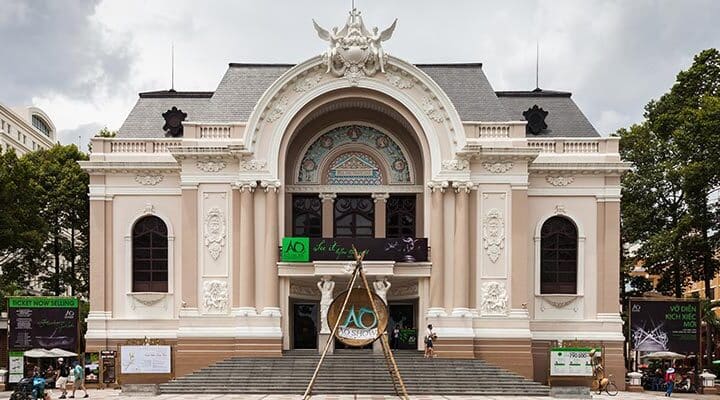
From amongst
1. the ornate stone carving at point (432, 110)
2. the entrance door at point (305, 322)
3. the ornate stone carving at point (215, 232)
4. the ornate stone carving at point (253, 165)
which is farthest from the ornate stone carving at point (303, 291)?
the ornate stone carving at point (432, 110)

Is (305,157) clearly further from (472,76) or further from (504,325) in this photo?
(504,325)

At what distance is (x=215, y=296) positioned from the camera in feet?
142

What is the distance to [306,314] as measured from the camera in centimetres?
4625

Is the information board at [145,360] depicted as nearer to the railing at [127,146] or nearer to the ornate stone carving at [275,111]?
the railing at [127,146]

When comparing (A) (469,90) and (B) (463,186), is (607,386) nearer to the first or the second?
(B) (463,186)

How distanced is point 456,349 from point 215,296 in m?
11.3

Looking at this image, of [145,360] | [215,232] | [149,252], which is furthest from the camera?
[149,252]

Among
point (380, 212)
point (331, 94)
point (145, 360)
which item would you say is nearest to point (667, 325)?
point (380, 212)

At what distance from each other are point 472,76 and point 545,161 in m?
6.17

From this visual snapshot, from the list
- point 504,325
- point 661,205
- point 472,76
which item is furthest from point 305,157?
point 661,205

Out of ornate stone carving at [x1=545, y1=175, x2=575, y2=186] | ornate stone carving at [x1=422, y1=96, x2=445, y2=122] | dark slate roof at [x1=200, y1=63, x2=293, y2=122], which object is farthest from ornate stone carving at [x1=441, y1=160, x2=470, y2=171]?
dark slate roof at [x1=200, y1=63, x2=293, y2=122]

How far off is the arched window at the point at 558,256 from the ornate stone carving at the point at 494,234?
288 centimetres

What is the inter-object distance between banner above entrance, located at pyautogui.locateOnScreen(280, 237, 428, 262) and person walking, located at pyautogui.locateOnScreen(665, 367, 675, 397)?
40.1 feet

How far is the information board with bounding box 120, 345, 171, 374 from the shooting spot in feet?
129
